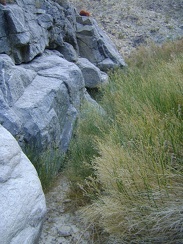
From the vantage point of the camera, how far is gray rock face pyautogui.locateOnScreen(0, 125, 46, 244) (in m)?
2.41

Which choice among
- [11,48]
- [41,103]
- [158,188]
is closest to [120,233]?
[158,188]

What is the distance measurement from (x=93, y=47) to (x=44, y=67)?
503 centimetres

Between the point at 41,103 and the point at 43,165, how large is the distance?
1094 millimetres

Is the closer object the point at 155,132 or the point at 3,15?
the point at 155,132

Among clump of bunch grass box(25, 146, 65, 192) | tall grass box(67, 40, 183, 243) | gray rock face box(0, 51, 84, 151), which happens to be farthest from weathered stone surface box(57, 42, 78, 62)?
tall grass box(67, 40, 183, 243)

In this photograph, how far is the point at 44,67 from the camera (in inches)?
251

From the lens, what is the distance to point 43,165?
12.8 ft

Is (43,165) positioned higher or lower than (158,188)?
lower

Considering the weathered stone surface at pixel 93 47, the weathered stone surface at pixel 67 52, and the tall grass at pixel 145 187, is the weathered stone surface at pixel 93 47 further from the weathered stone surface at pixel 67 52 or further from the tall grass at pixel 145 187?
the tall grass at pixel 145 187

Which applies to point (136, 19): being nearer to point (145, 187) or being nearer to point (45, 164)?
point (45, 164)

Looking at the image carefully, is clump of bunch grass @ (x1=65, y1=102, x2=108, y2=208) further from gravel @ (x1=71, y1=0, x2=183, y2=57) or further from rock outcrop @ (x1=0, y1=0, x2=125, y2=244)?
gravel @ (x1=71, y1=0, x2=183, y2=57)

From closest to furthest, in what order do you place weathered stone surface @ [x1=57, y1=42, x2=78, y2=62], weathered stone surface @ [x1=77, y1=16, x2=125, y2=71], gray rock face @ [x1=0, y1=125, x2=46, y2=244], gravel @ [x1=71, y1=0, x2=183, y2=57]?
gray rock face @ [x1=0, y1=125, x2=46, y2=244] → weathered stone surface @ [x1=57, y1=42, x2=78, y2=62] → weathered stone surface @ [x1=77, y1=16, x2=125, y2=71] → gravel @ [x1=71, y1=0, x2=183, y2=57]

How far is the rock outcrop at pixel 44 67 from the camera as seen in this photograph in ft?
13.9

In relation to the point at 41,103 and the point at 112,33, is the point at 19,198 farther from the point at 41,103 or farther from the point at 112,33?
the point at 112,33
